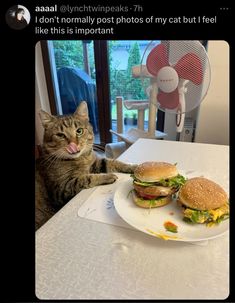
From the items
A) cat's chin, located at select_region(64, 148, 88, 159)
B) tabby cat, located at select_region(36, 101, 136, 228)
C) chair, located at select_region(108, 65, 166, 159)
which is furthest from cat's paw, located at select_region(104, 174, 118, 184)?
chair, located at select_region(108, 65, 166, 159)

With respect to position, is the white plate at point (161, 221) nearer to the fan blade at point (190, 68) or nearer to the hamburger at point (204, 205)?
the hamburger at point (204, 205)

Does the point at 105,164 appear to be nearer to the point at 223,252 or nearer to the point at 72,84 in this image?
the point at 223,252

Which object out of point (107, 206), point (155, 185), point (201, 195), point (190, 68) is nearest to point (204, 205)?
point (201, 195)

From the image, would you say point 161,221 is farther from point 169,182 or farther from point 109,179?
point 109,179

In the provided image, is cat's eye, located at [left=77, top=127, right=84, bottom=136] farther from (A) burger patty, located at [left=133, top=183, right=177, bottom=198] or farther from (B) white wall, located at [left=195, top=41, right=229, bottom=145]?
(B) white wall, located at [left=195, top=41, right=229, bottom=145]

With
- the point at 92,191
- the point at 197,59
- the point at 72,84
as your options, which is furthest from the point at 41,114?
the point at 72,84

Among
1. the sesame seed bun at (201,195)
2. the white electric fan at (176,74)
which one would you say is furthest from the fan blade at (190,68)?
the sesame seed bun at (201,195)
